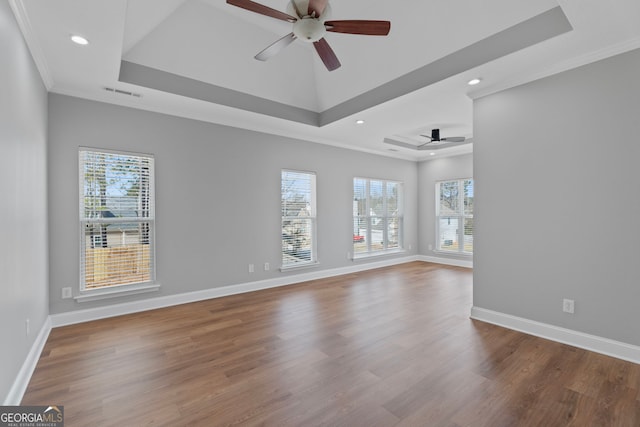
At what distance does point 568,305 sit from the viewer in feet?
9.35

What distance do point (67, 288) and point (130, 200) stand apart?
4.02 ft

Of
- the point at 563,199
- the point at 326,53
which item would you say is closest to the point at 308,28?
the point at 326,53

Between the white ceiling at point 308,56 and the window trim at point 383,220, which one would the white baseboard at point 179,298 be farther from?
the white ceiling at point 308,56

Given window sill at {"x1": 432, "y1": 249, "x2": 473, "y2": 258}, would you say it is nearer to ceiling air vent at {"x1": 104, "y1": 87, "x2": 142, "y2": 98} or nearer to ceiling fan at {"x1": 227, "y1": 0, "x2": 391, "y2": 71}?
ceiling fan at {"x1": 227, "y1": 0, "x2": 391, "y2": 71}

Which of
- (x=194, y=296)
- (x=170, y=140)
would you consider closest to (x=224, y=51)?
(x=170, y=140)

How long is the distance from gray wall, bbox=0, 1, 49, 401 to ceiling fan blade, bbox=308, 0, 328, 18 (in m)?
1.96

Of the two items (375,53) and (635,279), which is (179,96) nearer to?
(375,53)

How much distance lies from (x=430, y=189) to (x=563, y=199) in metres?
4.76

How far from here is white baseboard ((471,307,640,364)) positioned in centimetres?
252

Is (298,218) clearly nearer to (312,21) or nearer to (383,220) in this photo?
(383,220)

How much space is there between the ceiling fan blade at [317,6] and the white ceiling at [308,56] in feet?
4.51

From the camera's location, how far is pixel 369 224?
6766mm

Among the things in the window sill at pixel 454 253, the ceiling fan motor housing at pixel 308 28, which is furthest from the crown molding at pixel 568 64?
the window sill at pixel 454 253

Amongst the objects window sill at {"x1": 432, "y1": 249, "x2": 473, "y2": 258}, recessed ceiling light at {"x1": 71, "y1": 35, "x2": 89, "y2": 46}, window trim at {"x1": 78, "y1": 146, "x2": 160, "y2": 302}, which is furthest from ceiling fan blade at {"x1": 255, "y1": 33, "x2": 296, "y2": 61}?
window sill at {"x1": 432, "y1": 249, "x2": 473, "y2": 258}
